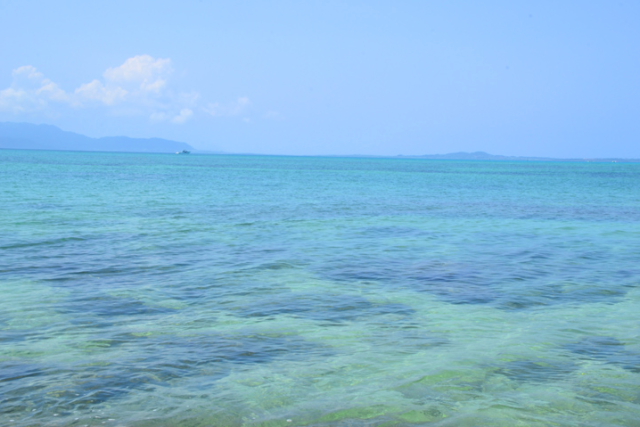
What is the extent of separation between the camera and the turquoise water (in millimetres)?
6531

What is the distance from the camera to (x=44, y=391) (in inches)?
263

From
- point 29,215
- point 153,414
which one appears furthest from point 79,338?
point 29,215

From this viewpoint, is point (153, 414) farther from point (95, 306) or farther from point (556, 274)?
point (556, 274)

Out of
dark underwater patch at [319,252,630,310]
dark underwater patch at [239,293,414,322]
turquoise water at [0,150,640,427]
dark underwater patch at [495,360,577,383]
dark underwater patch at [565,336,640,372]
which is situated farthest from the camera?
dark underwater patch at [319,252,630,310]

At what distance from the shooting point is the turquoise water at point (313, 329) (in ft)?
21.4

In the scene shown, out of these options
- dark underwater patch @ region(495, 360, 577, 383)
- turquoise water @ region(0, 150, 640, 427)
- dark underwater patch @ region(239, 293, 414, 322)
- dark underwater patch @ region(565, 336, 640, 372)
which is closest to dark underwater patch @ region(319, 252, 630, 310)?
turquoise water @ region(0, 150, 640, 427)

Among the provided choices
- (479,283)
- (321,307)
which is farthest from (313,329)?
(479,283)

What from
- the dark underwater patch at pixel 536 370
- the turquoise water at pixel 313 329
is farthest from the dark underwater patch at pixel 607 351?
the dark underwater patch at pixel 536 370

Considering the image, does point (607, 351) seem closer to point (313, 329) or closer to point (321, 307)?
point (313, 329)

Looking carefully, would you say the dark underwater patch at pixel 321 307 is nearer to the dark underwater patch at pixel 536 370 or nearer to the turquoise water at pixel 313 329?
the turquoise water at pixel 313 329

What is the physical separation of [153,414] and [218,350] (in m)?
2.10

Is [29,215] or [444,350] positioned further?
[29,215]

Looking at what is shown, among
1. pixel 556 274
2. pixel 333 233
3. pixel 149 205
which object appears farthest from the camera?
pixel 149 205

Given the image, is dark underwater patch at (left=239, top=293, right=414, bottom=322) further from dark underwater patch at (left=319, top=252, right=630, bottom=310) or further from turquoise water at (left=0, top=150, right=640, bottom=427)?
dark underwater patch at (left=319, top=252, right=630, bottom=310)
